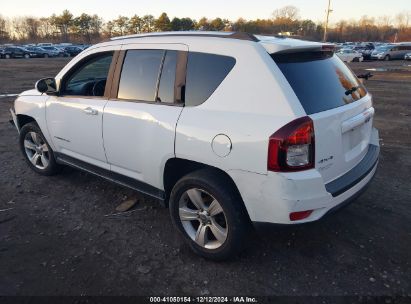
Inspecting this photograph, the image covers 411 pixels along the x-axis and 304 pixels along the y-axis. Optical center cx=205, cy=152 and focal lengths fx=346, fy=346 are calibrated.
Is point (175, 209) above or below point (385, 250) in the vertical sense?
above

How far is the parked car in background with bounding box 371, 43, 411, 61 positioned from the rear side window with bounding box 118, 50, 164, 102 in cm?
3929

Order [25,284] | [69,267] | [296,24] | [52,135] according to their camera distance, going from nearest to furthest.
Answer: [25,284]
[69,267]
[52,135]
[296,24]

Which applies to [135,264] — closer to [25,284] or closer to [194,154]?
[25,284]

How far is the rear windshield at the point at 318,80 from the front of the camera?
2.64 metres

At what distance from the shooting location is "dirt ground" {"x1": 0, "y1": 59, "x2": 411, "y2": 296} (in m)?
2.79

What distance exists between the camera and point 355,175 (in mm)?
2955

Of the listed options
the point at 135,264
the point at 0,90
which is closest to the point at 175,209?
the point at 135,264

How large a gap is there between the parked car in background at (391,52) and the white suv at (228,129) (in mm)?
38444

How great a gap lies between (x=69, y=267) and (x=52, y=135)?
2.02m

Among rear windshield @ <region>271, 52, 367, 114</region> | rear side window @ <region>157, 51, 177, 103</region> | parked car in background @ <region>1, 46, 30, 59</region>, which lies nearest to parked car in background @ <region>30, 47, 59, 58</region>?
parked car in background @ <region>1, 46, 30, 59</region>

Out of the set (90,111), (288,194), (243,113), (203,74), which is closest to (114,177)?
(90,111)

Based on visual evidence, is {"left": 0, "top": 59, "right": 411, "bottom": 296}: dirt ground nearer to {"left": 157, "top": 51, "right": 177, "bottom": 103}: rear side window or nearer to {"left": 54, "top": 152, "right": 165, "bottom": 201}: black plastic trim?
{"left": 54, "top": 152, "right": 165, "bottom": 201}: black plastic trim

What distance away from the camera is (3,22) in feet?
330

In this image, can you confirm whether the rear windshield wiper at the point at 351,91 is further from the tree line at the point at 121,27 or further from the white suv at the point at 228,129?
the tree line at the point at 121,27
